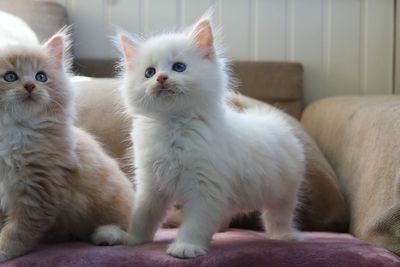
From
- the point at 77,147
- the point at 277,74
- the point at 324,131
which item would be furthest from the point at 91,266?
the point at 277,74

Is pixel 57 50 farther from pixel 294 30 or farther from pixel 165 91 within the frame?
pixel 294 30

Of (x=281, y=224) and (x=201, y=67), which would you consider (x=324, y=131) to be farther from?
(x=201, y=67)

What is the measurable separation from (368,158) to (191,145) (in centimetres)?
52

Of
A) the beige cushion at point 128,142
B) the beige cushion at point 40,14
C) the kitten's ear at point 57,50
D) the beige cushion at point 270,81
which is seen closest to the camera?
the kitten's ear at point 57,50

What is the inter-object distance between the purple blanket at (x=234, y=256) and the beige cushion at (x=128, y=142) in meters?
0.32

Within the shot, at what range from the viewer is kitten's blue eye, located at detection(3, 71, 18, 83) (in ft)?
3.60

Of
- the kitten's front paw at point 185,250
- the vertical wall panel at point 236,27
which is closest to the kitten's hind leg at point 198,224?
the kitten's front paw at point 185,250

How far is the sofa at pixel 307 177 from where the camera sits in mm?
1021

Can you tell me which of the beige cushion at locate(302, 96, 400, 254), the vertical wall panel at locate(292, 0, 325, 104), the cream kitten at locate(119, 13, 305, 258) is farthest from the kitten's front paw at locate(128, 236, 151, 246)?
the vertical wall panel at locate(292, 0, 325, 104)

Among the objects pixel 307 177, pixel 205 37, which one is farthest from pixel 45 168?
pixel 307 177

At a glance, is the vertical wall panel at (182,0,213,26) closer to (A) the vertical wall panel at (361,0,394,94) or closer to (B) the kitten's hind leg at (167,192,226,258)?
(A) the vertical wall panel at (361,0,394,94)

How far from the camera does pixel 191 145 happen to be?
1.09 m

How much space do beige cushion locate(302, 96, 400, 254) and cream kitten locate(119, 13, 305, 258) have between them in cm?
22

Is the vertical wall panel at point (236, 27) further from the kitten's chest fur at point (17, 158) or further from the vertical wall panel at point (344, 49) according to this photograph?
the kitten's chest fur at point (17, 158)
